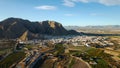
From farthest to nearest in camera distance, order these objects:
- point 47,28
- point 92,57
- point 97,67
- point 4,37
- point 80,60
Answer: point 47,28
point 4,37
point 92,57
point 80,60
point 97,67

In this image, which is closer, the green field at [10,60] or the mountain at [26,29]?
the green field at [10,60]

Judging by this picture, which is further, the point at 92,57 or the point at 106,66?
the point at 92,57

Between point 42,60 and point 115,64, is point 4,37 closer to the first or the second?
point 42,60

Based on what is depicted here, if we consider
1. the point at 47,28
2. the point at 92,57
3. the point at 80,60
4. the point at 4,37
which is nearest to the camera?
the point at 80,60

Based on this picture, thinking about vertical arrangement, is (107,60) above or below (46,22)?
below

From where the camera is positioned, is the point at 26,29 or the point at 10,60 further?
the point at 26,29

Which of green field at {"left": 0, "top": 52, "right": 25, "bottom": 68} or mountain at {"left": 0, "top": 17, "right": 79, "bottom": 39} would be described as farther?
mountain at {"left": 0, "top": 17, "right": 79, "bottom": 39}

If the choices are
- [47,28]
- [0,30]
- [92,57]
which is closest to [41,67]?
[92,57]

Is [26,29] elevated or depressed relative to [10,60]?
elevated
